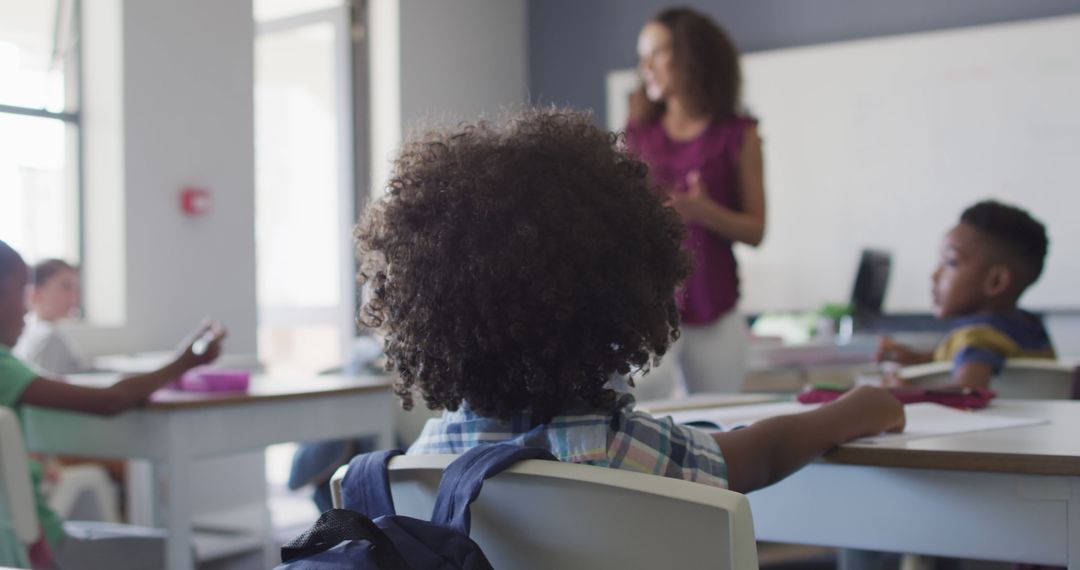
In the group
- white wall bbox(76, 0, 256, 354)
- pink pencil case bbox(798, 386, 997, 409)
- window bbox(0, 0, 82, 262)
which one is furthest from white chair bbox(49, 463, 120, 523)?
pink pencil case bbox(798, 386, 997, 409)

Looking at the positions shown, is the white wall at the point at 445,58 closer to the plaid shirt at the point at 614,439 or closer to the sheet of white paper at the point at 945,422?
the sheet of white paper at the point at 945,422

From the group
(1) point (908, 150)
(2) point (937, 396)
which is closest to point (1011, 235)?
(2) point (937, 396)

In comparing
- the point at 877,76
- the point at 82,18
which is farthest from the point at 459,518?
the point at 877,76

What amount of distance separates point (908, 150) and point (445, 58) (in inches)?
97.5

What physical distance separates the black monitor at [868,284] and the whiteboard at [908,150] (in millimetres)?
600

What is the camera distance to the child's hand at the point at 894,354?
7.35ft

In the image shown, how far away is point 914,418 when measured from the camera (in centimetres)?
137

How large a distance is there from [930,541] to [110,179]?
3.80m

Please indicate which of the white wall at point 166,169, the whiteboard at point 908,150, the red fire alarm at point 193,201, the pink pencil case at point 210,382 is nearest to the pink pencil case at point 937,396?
the pink pencil case at point 210,382

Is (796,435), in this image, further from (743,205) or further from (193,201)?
(193,201)

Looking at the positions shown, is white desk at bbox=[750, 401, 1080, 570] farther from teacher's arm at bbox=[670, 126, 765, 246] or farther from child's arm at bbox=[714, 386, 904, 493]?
teacher's arm at bbox=[670, 126, 765, 246]

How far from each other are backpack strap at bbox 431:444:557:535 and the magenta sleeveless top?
1.68m

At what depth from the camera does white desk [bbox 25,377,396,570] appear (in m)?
2.36

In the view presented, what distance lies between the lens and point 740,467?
106 centimetres
